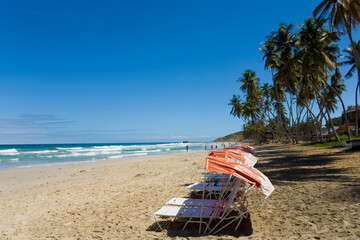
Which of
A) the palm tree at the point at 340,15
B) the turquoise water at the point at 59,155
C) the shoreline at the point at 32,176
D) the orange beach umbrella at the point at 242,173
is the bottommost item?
the shoreline at the point at 32,176

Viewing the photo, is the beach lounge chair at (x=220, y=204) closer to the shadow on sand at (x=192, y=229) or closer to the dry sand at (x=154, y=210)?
the shadow on sand at (x=192, y=229)

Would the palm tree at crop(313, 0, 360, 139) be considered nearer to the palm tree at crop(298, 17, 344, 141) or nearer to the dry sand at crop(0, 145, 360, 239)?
the palm tree at crop(298, 17, 344, 141)

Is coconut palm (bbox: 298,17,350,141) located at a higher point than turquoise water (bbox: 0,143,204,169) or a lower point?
higher

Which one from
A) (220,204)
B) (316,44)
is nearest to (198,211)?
(220,204)

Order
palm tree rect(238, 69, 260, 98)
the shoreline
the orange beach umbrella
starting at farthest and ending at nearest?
palm tree rect(238, 69, 260, 98), the shoreline, the orange beach umbrella

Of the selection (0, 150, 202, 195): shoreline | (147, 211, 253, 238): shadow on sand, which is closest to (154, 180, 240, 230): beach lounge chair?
(147, 211, 253, 238): shadow on sand

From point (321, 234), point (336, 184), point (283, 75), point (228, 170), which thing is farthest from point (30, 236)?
point (283, 75)

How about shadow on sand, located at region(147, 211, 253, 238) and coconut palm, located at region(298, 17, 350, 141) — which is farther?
coconut palm, located at region(298, 17, 350, 141)

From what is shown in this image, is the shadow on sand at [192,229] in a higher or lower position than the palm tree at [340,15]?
lower

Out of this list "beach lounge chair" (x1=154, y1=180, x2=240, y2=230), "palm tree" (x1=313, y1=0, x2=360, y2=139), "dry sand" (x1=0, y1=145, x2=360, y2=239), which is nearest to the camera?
"dry sand" (x1=0, y1=145, x2=360, y2=239)

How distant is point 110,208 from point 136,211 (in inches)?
36.3

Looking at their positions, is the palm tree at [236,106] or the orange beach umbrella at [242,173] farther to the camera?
the palm tree at [236,106]

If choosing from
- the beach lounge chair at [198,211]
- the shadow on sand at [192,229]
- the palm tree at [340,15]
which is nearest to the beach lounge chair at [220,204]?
the beach lounge chair at [198,211]

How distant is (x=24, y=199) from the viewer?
8688 mm
